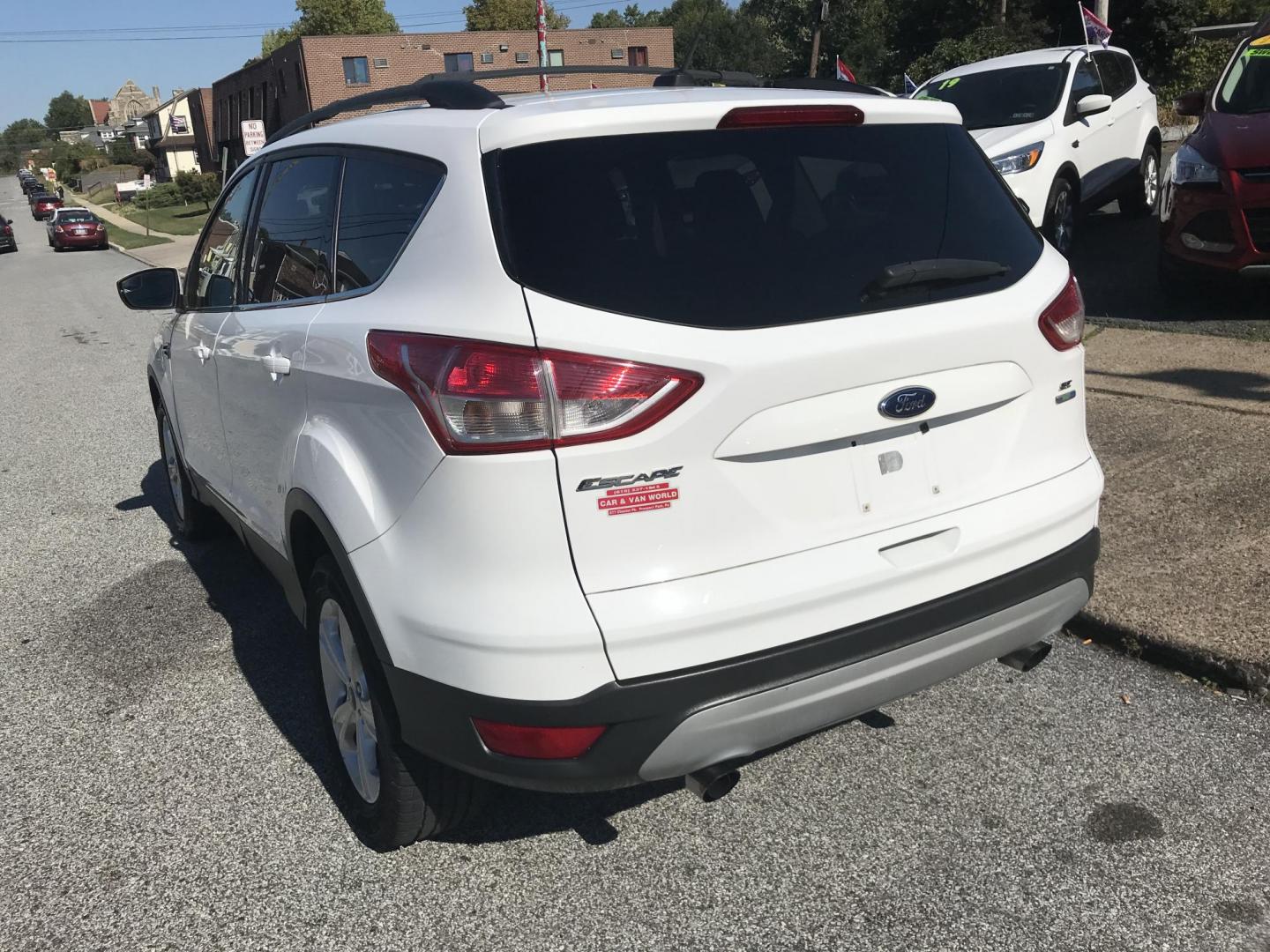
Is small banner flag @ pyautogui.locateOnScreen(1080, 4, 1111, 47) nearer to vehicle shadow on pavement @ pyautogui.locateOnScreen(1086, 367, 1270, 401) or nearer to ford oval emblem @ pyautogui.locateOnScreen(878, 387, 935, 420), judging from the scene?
vehicle shadow on pavement @ pyautogui.locateOnScreen(1086, 367, 1270, 401)

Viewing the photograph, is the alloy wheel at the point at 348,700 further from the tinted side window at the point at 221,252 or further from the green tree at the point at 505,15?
the green tree at the point at 505,15

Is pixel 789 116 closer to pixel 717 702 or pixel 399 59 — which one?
pixel 717 702

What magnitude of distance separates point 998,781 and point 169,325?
3938 millimetres

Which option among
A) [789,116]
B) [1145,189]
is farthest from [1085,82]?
[789,116]

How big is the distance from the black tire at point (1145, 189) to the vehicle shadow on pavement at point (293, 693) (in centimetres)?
998

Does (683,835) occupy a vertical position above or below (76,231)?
above

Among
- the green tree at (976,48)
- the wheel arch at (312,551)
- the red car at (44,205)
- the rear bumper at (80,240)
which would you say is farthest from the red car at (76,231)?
the wheel arch at (312,551)

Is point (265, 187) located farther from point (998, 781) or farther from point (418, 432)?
point (998, 781)

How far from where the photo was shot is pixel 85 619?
4.85 metres

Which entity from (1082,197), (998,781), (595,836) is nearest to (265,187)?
(595,836)

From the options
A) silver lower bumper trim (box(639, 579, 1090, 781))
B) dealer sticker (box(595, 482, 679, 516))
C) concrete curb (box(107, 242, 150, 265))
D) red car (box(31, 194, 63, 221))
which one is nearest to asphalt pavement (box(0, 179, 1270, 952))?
silver lower bumper trim (box(639, 579, 1090, 781))

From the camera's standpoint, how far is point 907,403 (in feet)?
8.52

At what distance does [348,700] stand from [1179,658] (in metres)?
2.71

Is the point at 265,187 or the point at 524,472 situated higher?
the point at 265,187
